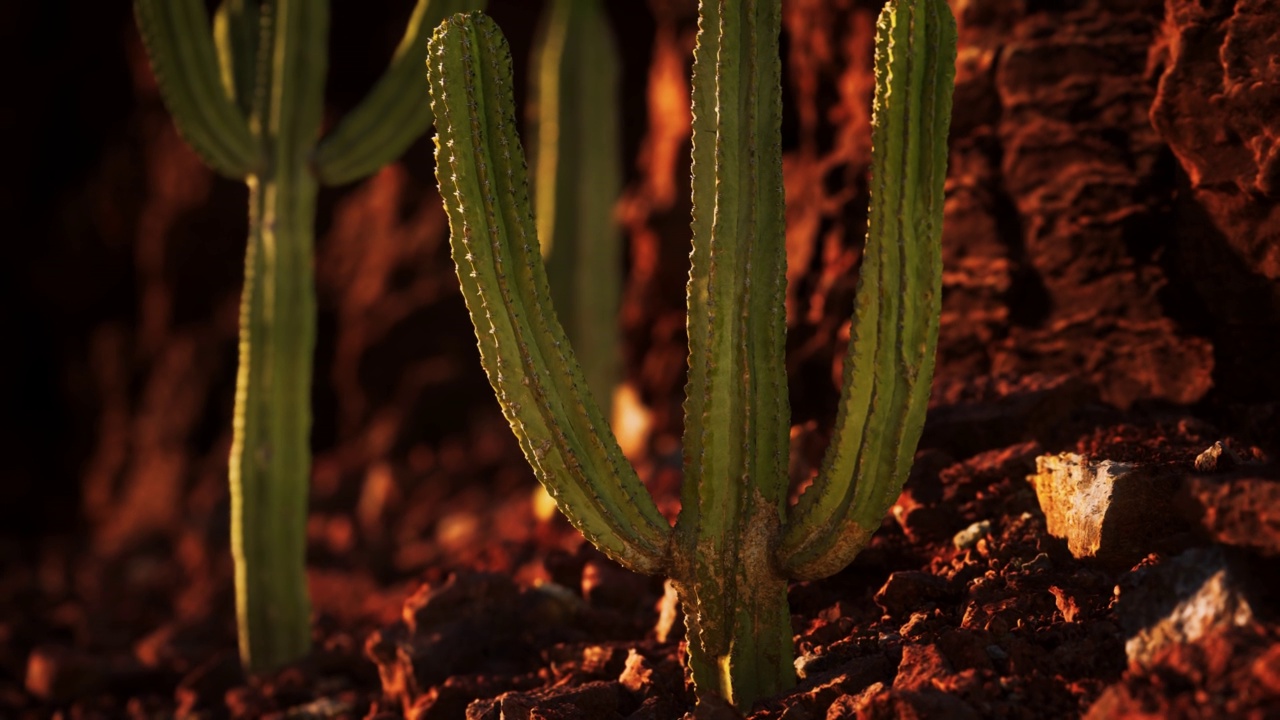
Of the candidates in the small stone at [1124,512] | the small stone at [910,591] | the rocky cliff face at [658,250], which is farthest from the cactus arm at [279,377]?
the small stone at [1124,512]

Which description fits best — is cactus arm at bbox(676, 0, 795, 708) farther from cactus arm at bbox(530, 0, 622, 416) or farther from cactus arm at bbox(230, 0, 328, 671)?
cactus arm at bbox(530, 0, 622, 416)

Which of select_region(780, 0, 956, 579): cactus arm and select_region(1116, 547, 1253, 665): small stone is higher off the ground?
select_region(780, 0, 956, 579): cactus arm

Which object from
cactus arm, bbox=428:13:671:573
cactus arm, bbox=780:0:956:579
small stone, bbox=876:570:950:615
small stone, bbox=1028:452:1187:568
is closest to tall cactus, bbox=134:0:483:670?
cactus arm, bbox=428:13:671:573

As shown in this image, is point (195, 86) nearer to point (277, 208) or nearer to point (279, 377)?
point (277, 208)

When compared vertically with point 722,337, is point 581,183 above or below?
above

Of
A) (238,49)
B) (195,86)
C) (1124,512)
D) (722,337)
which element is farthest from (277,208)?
(1124,512)
